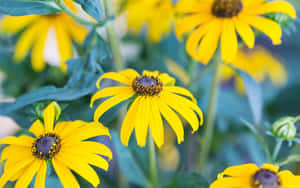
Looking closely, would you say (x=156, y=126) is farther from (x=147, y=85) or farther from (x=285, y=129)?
(x=285, y=129)

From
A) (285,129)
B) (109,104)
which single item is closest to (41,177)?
(109,104)

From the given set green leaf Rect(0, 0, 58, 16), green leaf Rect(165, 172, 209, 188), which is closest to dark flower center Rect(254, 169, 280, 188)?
green leaf Rect(165, 172, 209, 188)

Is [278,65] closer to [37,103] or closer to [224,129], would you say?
[224,129]

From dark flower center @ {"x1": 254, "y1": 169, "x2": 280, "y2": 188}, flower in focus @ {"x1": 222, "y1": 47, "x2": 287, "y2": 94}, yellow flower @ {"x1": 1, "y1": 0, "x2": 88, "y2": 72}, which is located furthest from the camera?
flower in focus @ {"x1": 222, "y1": 47, "x2": 287, "y2": 94}

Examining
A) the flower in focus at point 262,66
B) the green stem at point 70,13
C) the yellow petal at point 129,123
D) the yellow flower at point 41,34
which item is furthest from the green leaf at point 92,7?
the flower in focus at point 262,66

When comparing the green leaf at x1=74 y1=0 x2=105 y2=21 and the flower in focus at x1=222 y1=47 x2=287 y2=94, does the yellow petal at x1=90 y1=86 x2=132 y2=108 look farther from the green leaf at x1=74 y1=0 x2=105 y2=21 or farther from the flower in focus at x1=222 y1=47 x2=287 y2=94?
the flower in focus at x1=222 y1=47 x2=287 y2=94
